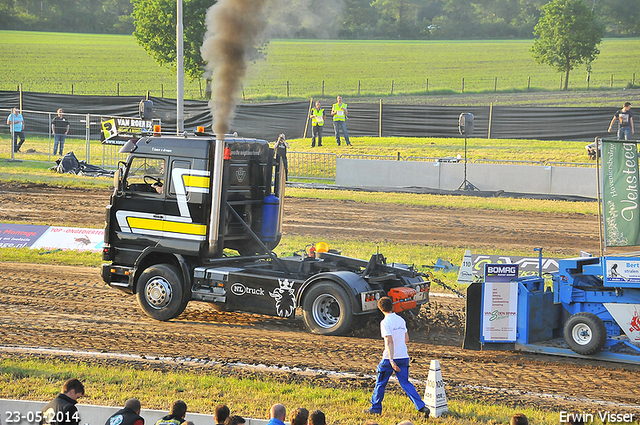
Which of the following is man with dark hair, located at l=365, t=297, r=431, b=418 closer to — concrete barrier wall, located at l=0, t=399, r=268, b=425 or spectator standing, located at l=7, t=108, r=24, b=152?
concrete barrier wall, located at l=0, t=399, r=268, b=425

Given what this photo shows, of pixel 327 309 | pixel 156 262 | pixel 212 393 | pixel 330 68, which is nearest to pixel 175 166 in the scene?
pixel 156 262

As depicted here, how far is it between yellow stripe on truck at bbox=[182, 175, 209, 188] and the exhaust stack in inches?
4.1

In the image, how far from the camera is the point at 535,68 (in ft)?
234

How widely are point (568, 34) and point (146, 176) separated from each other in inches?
1892

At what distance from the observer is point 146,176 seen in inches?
415

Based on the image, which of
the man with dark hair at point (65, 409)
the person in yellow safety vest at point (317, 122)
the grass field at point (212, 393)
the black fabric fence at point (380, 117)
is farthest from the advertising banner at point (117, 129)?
the man with dark hair at point (65, 409)

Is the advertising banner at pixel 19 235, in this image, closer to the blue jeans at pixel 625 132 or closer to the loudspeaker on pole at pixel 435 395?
the loudspeaker on pole at pixel 435 395

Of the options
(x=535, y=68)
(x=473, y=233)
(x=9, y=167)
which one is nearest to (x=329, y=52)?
(x=535, y=68)

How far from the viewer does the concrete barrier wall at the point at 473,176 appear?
2347 centimetres

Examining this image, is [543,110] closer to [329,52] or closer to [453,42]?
[329,52]

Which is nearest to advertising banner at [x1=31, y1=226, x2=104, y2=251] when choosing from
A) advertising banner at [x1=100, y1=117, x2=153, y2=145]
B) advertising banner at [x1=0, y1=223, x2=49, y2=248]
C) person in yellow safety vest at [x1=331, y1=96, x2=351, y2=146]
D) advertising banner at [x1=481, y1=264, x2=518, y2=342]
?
advertising banner at [x1=0, y1=223, x2=49, y2=248]

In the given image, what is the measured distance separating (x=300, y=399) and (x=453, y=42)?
3472 inches

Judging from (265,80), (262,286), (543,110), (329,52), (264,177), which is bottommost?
(262,286)

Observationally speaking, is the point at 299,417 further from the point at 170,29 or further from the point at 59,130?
the point at 170,29
